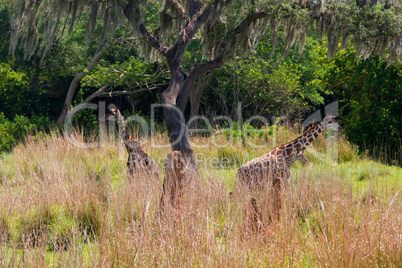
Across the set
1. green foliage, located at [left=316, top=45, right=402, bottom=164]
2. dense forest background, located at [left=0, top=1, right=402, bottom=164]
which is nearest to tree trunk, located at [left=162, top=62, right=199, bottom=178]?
green foliage, located at [left=316, top=45, right=402, bottom=164]

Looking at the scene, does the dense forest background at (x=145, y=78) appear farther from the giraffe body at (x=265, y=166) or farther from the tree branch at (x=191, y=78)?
the giraffe body at (x=265, y=166)

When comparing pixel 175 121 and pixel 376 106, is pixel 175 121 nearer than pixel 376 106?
Yes

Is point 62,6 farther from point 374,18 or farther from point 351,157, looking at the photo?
point 351,157

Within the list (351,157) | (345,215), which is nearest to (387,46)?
(351,157)

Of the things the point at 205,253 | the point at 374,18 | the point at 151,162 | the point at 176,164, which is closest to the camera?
the point at 205,253

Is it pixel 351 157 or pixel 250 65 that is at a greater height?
pixel 250 65

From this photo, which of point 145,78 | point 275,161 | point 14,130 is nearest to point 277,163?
point 275,161

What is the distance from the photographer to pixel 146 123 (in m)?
14.3

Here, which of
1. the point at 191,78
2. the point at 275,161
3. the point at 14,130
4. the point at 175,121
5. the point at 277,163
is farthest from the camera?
the point at 14,130

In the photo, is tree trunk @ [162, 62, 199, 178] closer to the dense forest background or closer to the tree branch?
the tree branch

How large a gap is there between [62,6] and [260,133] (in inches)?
198

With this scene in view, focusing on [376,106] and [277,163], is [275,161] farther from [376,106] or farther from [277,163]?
[376,106]

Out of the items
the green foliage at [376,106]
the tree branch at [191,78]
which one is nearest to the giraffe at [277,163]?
the tree branch at [191,78]

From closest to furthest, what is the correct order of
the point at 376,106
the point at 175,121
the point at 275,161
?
the point at 275,161, the point at 175,121, the point at 376,106
